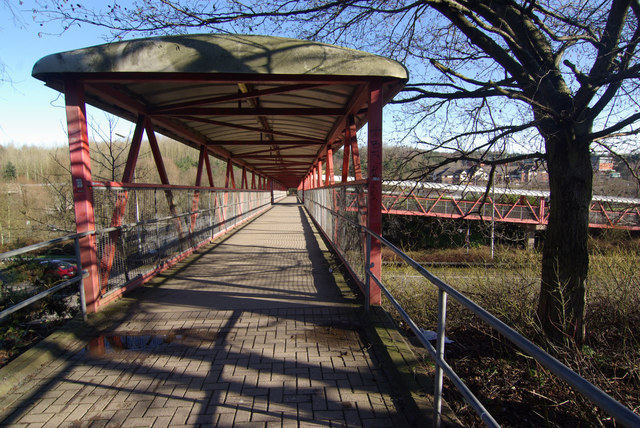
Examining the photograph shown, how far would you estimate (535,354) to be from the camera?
1.28 metres

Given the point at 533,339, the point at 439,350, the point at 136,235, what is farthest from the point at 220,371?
the point at 533,339

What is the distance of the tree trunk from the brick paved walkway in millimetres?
2256

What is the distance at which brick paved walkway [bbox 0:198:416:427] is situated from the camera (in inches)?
97.0

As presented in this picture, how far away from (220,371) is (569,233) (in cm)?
388

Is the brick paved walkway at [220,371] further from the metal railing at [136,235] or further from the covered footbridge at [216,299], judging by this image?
the metal railing at [136,235]

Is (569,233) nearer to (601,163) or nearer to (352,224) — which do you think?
(601,163)

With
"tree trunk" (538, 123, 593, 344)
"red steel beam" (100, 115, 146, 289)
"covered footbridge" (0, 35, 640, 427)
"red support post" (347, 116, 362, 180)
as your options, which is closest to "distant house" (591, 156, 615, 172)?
"tree trunk" (538, 123, 593, 344)

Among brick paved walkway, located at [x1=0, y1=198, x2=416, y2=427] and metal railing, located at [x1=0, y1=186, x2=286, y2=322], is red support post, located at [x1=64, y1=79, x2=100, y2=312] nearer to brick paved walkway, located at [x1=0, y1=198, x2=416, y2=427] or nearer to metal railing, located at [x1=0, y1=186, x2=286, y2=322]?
metal railing, located at [x1=0, y1=186, x2=286, y2=322]

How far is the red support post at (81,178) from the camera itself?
4.16 metres

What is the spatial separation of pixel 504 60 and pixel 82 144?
5.12m

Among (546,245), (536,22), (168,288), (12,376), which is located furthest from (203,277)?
(536,22)

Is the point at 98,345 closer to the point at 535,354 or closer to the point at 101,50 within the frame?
the point at 101,50

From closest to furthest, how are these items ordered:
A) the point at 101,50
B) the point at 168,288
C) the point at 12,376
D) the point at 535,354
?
the point at 535,354, the point at 12,376, the point at 101,50, the point at 168,288

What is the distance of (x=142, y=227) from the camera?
5.83m
